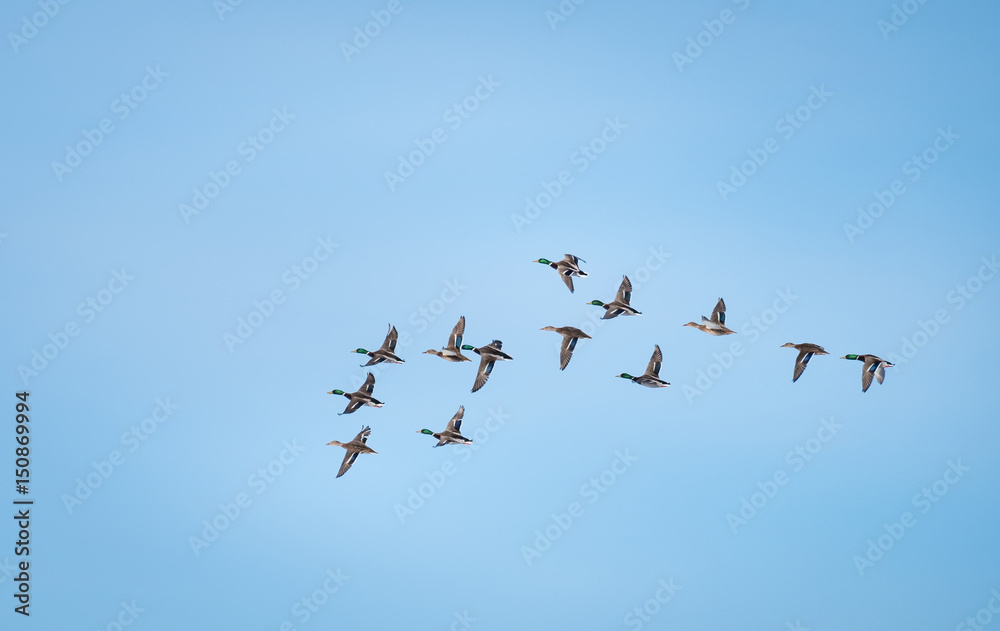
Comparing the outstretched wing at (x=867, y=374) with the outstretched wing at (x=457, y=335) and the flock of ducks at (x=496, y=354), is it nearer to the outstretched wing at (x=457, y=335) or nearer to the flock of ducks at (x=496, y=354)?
the flock of ducks at (x=496, y=354)

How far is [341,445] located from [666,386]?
66.5ft

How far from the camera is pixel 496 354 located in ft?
340

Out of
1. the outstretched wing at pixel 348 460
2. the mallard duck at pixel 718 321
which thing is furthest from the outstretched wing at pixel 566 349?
the outstretched wing at pixel 348 460

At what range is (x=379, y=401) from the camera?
106 meters

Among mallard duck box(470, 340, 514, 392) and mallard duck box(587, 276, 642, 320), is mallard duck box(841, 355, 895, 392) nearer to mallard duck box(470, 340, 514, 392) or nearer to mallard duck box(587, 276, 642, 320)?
mallard duck box(587, 276, 642, 320)

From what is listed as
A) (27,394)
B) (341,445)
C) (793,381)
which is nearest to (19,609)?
(27,394)

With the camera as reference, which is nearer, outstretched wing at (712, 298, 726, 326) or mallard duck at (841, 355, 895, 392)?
mallard duck at (841, 355, 895, 392)

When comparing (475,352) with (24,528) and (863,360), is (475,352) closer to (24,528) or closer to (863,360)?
(863,360)

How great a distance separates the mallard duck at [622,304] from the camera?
103812 millimetres

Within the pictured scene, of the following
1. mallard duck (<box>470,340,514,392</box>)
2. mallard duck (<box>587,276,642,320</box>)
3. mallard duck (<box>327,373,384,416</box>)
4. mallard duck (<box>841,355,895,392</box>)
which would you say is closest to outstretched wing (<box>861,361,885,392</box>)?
mallard duck (<box>841,355,895,392</box>)

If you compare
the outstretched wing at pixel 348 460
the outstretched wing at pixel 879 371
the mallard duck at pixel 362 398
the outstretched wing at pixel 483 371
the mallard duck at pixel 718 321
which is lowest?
the outstretched wing at pixel 348 460

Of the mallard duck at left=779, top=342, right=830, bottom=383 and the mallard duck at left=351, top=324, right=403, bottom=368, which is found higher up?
the mallard duck at left=779, top=342, right=830, bottom=383

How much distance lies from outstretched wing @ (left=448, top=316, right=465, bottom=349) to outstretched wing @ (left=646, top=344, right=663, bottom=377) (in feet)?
37.3

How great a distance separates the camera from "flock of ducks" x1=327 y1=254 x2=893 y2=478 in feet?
340
